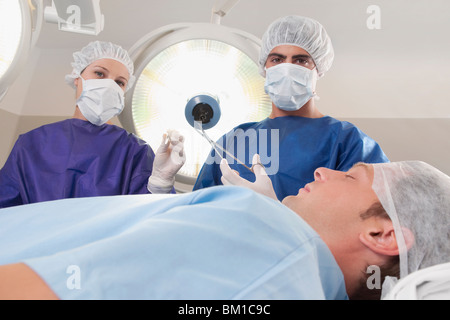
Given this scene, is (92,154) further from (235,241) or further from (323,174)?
(235,241)

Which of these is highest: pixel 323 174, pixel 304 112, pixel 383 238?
pixel 304 112

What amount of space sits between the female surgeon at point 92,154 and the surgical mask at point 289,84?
0.44 metres

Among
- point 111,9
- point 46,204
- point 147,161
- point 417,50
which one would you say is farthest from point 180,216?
point 417,50

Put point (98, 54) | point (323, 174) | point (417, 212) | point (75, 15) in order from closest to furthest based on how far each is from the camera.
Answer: point (417, 212)
point (323, 174)
point (75, 15)
point (98, 54)

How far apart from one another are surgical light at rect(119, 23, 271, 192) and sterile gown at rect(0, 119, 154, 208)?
0.89ft

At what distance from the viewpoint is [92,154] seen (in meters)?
1.85

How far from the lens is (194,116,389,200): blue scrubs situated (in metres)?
1.63

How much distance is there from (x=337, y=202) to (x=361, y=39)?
180 cm

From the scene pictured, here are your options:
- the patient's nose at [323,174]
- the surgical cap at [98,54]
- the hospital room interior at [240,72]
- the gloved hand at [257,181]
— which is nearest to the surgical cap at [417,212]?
the patient's nose at [323,174]

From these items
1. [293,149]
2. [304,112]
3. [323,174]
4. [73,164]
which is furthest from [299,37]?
[73,164]

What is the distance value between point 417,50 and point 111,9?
5.92ft

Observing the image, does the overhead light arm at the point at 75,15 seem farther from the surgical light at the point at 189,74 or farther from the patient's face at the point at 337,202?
the patient's face at the point at 337,202

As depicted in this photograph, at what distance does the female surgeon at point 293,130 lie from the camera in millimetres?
1643

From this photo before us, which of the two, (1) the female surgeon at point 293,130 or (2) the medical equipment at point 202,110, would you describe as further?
(1) the female surgeon at point 293,130
